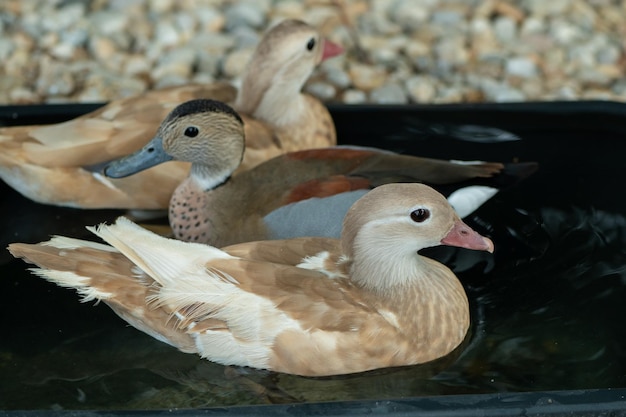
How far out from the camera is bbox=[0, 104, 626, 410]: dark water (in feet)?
10.0

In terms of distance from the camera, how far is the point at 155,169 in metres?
3.95

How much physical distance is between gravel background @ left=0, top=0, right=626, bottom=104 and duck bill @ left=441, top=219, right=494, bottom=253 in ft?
6.27

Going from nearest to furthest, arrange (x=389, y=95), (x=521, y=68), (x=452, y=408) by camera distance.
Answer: (x=452, y=408) → (x=389, y=95) → (x=521, y=68)

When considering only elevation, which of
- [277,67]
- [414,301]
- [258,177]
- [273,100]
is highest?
[277,67]

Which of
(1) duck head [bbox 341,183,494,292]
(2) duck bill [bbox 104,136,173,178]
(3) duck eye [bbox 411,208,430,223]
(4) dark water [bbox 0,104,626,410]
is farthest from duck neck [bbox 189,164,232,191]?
(3) duck eye [bbox 411,208,430,223]

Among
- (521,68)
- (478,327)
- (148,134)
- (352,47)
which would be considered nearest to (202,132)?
(148,134)

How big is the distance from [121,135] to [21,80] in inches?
56.3

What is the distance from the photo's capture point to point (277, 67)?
13.5 feet

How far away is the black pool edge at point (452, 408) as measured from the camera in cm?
274

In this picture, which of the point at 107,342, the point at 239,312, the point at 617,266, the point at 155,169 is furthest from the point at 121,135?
the point at 617,266

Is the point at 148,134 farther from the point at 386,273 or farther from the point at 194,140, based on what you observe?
the point at 386,273

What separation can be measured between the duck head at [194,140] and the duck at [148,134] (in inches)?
8.4

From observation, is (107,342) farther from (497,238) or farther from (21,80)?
(21,80)

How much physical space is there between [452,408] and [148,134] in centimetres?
171
